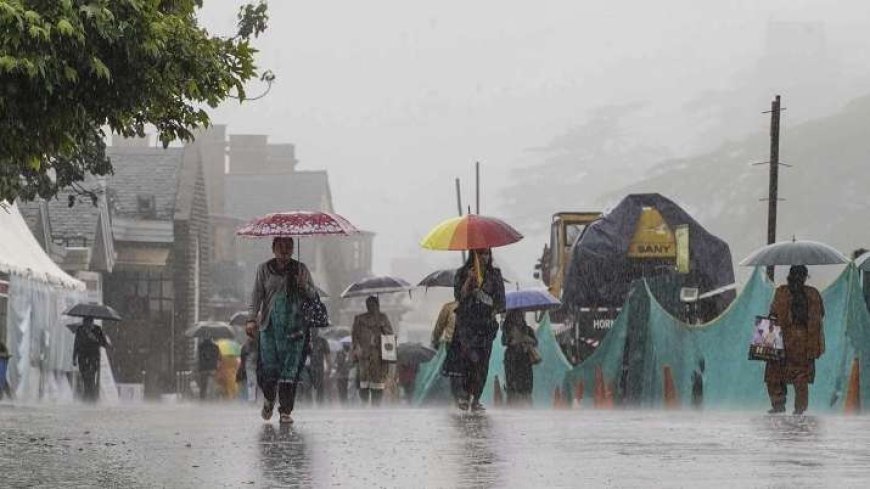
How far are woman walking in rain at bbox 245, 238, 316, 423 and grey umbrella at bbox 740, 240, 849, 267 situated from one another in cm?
618

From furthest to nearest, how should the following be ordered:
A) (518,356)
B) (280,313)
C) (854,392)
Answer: (518,356), (854,392), (280,313)

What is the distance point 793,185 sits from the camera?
106m

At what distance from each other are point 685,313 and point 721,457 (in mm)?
17902

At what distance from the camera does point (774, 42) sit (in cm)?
17212

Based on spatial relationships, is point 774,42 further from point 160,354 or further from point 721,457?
point 721,457

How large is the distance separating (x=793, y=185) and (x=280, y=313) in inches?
3575

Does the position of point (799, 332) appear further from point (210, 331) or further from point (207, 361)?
point (210, 331)

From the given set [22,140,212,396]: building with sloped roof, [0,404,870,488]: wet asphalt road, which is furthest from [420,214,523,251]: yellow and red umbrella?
[22,140,212,396]: building with sloped roof

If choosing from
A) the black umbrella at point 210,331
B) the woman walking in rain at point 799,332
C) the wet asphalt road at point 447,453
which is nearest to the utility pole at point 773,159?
the woman walking in rain at point 799,332

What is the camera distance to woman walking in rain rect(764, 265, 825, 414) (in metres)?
20.2

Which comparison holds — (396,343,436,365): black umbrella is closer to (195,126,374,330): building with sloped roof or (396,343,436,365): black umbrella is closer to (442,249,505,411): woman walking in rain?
(442,249,505,411): woman walking in rain

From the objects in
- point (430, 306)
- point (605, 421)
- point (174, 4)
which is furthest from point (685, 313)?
point (430, 306)

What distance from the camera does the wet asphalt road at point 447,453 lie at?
11.1 m

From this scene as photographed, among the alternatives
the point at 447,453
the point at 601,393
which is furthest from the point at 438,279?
the point at 447,453
